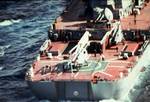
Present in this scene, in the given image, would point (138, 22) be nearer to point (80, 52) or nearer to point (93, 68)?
point (80, 52)

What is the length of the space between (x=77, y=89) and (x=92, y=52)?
8.50 meters

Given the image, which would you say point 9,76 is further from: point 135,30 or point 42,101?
point 135,30

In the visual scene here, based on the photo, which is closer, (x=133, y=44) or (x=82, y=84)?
(x=82, y=84)

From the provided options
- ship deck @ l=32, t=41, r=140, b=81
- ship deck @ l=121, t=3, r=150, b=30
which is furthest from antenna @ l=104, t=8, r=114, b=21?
ship deck @ l=32, t=41, r=140, b=81

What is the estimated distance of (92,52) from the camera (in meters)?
73.7

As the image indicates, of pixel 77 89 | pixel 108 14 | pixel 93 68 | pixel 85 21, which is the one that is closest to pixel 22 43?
pixel 85 21

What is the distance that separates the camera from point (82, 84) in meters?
66.1

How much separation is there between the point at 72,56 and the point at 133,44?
9.69 meters

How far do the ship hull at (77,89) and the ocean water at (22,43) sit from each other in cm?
181

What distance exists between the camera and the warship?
66.6 m

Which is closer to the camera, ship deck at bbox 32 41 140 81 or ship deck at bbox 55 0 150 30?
ship deck at bbox 32 41 140 81

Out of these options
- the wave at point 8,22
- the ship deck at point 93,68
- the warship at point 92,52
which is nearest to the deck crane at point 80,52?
the warship at point 92,52

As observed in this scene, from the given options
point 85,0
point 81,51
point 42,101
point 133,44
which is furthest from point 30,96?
point 85,0

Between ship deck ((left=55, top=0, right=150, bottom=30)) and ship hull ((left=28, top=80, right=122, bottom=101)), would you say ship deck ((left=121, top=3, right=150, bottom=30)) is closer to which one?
ship deck ((left=55, top=0, right=150, bottom=30))
